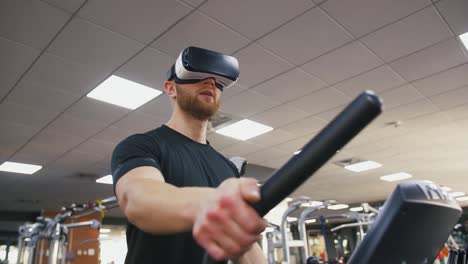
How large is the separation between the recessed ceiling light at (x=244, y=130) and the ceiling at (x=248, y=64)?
7.4 inches

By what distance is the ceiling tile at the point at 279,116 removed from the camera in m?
4.55

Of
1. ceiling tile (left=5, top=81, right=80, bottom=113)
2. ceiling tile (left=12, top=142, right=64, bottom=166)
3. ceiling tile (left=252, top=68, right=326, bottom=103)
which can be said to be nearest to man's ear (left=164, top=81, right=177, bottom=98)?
ceiling tile (left=252, top=68, right=326, bottom=103)

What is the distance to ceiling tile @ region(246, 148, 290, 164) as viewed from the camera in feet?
20.6

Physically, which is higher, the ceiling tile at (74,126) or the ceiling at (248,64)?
the ceiling at (248,64)

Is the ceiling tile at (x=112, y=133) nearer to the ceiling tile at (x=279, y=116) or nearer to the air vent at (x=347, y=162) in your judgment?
the ceiling tile at (x=279, y=116)

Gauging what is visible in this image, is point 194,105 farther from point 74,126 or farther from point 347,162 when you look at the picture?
point 347,162

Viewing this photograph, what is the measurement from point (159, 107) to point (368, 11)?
Result: 261 centimetres

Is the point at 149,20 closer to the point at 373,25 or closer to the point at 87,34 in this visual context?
the point at 87,34

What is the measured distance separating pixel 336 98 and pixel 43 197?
8124 millimetres

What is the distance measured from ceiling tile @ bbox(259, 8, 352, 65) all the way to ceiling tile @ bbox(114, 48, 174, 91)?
0.96m

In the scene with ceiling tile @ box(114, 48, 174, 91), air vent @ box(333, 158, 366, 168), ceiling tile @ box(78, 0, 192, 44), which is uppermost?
ceiling tile @ box(78, 0, 192, 44)

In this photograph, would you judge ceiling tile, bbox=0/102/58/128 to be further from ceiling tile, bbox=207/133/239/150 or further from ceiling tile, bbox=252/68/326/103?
ceiling tile, bbox=252/68/326/103

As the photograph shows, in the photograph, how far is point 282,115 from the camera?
4.72 meters

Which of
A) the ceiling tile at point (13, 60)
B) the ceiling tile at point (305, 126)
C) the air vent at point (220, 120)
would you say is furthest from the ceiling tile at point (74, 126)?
the ceiling tile at point (305, 126)
